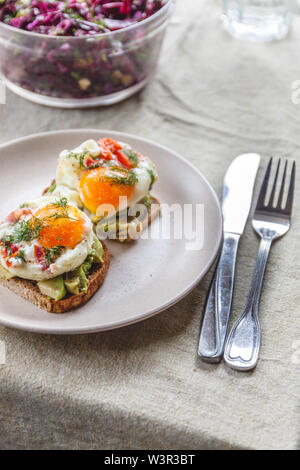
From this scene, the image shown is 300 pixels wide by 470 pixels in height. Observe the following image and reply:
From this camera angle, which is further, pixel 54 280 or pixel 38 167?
pixel 38 167

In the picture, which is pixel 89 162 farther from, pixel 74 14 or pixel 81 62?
pixel 74 14

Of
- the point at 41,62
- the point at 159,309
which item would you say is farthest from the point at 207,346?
the point at 41,62

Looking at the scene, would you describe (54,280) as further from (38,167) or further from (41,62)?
(41,62)

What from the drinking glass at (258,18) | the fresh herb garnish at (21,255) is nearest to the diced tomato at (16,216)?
the fresh herb garnish at (21,255)

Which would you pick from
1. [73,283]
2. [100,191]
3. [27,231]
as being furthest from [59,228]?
[100,191]

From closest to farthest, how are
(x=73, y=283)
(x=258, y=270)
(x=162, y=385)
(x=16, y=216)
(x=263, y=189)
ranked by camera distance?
(x=162, y=385)
(x=73, y=283)
(x=16, y=216)
(x=258, y=270)
(x=263, y=189)

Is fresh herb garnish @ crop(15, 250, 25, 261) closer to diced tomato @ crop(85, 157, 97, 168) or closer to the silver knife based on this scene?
diced tomato @ crop(85, 157, 97, 168)
